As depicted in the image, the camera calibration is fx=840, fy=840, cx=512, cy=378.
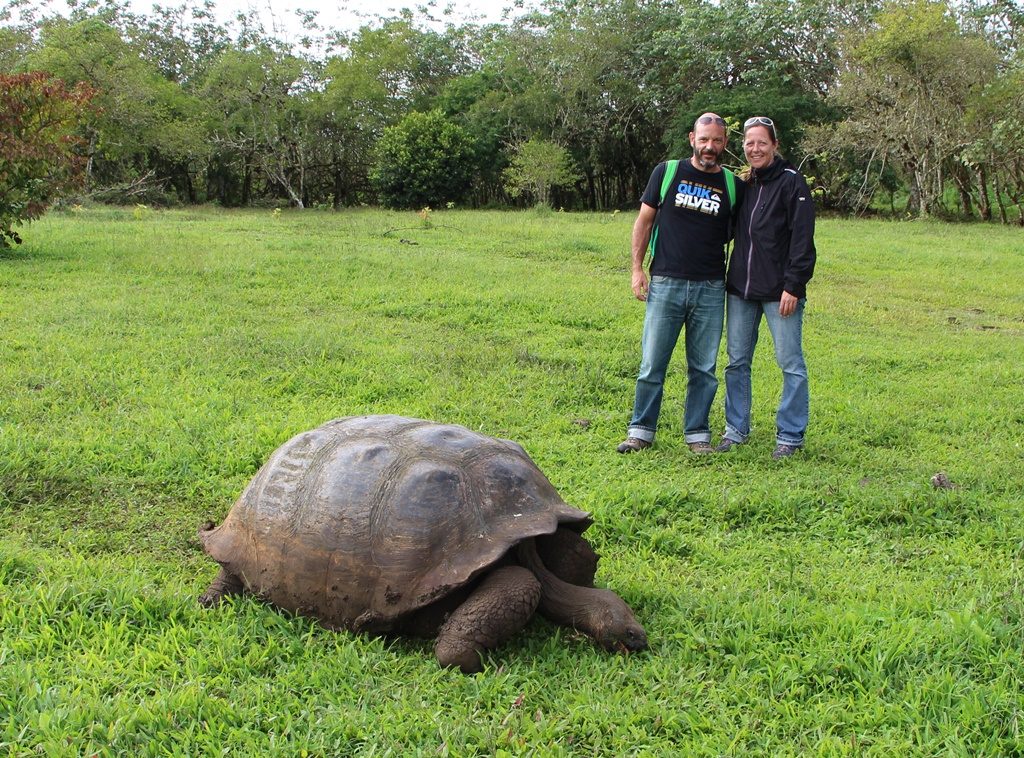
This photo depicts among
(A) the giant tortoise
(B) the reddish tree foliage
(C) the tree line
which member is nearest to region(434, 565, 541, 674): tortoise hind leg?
(A) the giant tortoise

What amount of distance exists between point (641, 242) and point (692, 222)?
0.34m

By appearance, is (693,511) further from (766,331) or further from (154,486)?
(766,331)

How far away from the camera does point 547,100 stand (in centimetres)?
3048

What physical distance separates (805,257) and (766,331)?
3.87 m

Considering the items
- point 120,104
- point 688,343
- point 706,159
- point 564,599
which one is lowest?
point 564,599

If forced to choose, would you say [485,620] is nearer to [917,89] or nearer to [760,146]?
[760,146]

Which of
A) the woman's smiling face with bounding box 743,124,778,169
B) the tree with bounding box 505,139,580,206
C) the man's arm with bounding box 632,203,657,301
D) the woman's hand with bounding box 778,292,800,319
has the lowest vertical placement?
the woman's hand with bounding box 778,292,800,319

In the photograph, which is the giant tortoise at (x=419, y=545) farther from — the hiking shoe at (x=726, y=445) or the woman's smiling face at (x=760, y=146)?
the woman's smiling face at (x=760, y=146)

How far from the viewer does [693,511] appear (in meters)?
4.38

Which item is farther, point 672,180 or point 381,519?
point 672,180

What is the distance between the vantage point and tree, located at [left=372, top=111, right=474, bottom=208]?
2909 centimetres

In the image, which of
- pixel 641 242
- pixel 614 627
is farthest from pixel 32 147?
pixel 614 627

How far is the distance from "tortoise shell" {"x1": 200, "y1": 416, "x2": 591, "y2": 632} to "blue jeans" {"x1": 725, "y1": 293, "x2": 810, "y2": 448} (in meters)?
2.36

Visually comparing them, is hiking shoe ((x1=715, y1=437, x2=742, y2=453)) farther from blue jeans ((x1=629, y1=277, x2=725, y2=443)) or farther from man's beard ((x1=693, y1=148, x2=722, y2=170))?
man's beard ((x1=693, y1=148, x2=722, y2=170))
